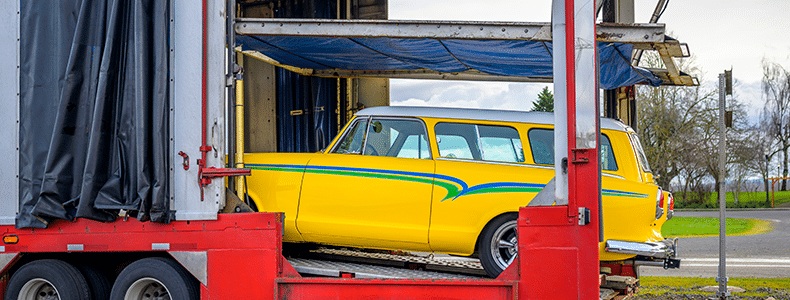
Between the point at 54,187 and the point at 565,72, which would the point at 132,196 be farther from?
the point at 565,72

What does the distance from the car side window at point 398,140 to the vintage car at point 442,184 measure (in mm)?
10

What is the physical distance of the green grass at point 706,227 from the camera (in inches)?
825

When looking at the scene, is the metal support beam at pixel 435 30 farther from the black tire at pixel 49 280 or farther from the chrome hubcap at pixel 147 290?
the black tire at pixel 49 280

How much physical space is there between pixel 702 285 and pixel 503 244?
248 inches

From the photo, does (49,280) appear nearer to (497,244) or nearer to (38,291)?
(38,291)

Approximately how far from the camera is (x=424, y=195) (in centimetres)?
584

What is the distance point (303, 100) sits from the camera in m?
8.91

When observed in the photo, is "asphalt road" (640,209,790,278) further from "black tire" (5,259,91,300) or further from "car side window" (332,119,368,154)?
"black tire" (5,259,91,300)

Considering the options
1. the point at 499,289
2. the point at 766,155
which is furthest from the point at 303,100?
the point at 766,155

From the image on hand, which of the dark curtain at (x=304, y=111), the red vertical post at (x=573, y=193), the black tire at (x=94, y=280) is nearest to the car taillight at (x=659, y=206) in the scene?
the red vertical post at (x=573, y=193)

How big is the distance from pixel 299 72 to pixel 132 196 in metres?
3.87

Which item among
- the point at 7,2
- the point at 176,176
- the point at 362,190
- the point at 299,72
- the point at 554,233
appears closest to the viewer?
the point at 554,233

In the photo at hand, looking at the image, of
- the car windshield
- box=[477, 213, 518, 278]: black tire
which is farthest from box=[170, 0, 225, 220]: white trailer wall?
the car windshield

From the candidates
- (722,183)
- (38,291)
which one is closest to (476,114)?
(38,291)
